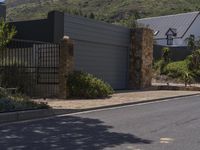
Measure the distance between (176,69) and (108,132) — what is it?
29613 mm

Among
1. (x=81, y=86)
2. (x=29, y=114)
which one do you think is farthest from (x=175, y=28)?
(x=29, y=114)

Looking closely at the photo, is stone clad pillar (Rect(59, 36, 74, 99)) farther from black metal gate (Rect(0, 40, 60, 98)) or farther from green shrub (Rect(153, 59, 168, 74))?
green shrub (Rect(153, 59, 168, 74))

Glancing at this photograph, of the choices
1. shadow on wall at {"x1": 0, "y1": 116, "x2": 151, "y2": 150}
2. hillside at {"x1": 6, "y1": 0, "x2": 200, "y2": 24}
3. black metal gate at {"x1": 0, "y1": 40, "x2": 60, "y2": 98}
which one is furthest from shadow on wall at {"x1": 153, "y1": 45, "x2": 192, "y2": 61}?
hillside at {"x1": 6, "y1": 0, "x2": 200, "y2": 24}

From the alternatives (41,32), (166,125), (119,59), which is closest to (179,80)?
(119,59)

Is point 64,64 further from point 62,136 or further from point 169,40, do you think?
point 169,40

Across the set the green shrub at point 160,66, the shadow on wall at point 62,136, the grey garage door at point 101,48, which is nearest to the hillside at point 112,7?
the green shrub at point 160,66

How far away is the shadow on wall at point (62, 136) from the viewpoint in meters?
10.1

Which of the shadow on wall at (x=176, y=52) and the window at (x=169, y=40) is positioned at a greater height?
the window at (x=169, y=40)

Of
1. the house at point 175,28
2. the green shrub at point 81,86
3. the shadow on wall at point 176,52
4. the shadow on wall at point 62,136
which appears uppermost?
the house at point 175,28

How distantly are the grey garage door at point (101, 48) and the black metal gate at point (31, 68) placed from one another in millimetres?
1825

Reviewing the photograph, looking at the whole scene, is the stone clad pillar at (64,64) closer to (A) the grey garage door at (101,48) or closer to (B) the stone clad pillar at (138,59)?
(A) the grey garage door at (101,48)

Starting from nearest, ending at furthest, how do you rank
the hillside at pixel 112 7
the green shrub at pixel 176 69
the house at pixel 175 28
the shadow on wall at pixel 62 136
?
the shadow on wall at pixel 62 136, the green shrub at pixel 176 69, the house at pixel 175 28, the hillside at pixel 112 7

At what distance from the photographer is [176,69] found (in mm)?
41000

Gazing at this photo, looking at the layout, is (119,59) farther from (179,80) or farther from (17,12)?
(17,12)
